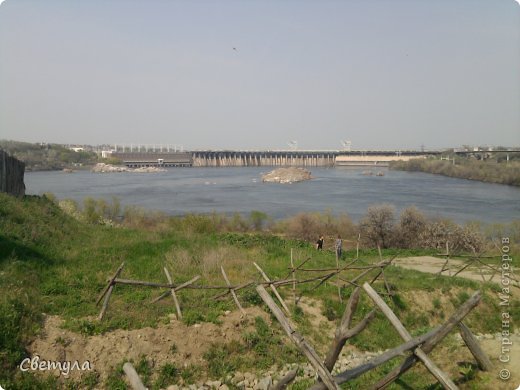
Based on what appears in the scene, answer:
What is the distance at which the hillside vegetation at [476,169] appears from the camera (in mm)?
59178

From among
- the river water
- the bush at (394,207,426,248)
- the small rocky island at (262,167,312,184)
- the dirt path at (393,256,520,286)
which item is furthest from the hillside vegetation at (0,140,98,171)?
the dirt path at (393,256,520,286)

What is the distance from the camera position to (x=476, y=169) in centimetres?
7006

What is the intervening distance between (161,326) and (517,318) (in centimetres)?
863

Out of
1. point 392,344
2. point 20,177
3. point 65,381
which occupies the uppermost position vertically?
point 20,177

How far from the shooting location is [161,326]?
7.45m

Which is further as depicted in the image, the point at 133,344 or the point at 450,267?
the point at 450,267

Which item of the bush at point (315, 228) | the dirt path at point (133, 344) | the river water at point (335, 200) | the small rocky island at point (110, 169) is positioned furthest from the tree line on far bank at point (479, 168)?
the small rocky island at point (110, 169)

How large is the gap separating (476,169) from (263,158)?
239ft

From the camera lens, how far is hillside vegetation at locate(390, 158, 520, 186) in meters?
59.2

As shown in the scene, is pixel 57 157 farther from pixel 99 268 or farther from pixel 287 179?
pixel 99 268

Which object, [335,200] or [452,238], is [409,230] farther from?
[335,200]

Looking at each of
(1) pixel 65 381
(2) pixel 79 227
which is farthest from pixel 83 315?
(2) pixel 79 227

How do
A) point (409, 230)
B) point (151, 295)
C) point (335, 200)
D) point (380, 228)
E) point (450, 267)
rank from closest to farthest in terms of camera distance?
point (151, 295) < point (450, 267) < point (409, 230) < point (380, 228) < point (335, 200)

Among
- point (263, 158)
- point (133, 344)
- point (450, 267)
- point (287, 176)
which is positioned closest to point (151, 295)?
point (133, 344)
